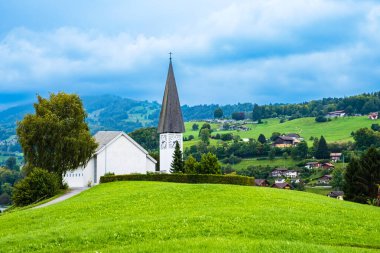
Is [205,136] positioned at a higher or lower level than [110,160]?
higher

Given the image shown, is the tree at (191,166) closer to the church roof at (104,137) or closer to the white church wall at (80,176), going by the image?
the church roof at (104,137)

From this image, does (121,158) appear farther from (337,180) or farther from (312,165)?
(312,165)

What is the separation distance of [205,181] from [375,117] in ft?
527

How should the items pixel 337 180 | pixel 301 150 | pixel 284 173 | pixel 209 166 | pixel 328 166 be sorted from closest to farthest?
pixel 209 166, pixel 337 180, pixel 284 173, pixel 328 166, pixel 301 150

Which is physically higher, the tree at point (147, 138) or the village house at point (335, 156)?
the tree at point (147, 138)

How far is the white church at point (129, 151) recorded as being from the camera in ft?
224

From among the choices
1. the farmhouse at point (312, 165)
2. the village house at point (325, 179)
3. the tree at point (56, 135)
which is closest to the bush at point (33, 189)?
the tree at point (56, 135)

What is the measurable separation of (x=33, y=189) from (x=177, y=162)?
27429 millimetres

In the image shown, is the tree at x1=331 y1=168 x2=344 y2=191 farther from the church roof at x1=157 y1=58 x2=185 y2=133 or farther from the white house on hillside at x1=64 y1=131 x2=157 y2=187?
the white house on hillside at x1=64 y1=131 x2=157 y2=187

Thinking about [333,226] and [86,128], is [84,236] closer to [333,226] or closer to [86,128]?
[333,226]

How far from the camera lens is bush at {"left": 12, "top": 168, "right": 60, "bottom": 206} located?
5025 centimetres

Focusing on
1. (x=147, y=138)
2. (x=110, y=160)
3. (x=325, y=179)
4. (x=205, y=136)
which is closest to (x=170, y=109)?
(x=110, y=160)

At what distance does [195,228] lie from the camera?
21.4 meters

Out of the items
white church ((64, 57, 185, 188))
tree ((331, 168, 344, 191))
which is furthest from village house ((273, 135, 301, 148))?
white church ((64, 57, 185, 188))
